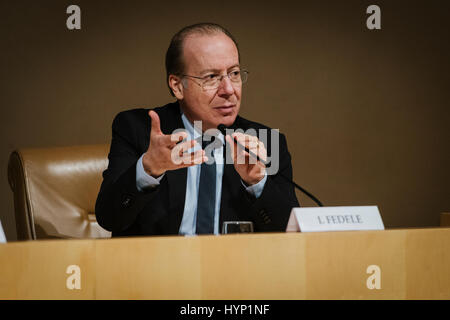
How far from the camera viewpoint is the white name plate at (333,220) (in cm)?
108

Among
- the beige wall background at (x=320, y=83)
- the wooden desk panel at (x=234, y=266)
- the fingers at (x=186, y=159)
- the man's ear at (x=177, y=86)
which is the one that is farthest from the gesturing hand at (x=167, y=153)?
the beige wall background at (x=320, y=83)

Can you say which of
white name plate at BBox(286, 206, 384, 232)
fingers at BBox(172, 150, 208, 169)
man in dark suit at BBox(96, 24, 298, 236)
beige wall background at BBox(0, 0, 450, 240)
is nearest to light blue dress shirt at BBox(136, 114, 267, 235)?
man in dark suit at BBox(96, 24, 298, 236)

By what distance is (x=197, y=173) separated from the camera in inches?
69.2

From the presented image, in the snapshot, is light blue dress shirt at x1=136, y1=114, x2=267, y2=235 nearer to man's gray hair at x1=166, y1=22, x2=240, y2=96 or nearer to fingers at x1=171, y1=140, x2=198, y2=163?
man's gray hair at x1=166, y1=22, x2=240, y2=96

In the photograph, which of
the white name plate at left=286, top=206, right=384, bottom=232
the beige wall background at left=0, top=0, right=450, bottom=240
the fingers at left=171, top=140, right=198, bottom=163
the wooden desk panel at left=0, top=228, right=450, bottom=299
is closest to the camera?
the wooden desk panel at left=0, top=228, right=450, bottom=299

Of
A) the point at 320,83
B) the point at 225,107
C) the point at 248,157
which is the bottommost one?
the point at 248,157

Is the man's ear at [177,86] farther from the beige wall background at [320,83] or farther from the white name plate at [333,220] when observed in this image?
the beige wall background at [320,83]

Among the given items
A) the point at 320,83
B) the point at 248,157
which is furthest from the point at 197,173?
the point at 320,83

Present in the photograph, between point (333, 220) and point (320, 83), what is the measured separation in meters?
1.97

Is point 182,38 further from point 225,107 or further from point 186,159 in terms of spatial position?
point 186,159

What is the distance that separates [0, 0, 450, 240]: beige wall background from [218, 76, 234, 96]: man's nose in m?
1.20

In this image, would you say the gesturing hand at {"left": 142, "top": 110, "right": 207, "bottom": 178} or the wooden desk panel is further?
the gesturing hand at {"left": 142, "top": 110, "right": 207, "bottom": 178}

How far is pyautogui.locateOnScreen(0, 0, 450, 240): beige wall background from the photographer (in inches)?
114
